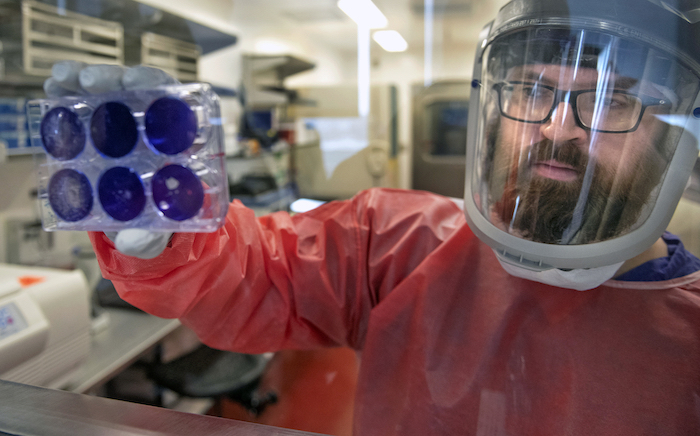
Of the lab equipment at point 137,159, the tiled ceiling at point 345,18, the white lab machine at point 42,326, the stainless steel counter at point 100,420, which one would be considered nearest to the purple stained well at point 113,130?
the lab equipment at point 137,159

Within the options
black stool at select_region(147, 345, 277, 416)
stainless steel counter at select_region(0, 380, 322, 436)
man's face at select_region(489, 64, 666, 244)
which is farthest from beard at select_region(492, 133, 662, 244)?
black stool at select_region(147, 345, 277, 416)

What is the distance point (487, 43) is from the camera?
30.8 inches

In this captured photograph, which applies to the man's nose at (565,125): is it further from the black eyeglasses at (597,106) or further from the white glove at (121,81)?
the white glove at (121,81)

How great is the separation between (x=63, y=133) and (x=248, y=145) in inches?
77.5

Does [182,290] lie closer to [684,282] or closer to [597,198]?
[597,198]

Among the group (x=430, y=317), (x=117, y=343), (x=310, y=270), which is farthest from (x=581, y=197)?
(x=117, y=343)

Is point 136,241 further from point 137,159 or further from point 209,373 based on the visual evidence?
point 209,373

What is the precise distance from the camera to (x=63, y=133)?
52 cm

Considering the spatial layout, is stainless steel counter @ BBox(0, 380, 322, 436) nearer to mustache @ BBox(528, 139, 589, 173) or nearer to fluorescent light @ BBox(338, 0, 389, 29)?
mustache @ BBox(528, 139, 589, 173)

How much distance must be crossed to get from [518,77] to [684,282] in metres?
0.47

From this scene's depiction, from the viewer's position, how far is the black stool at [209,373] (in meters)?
1.25

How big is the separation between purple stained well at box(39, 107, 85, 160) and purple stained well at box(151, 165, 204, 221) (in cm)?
12

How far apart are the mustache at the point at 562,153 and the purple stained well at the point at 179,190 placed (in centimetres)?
53

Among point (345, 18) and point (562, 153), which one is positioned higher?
point (345, 18)
